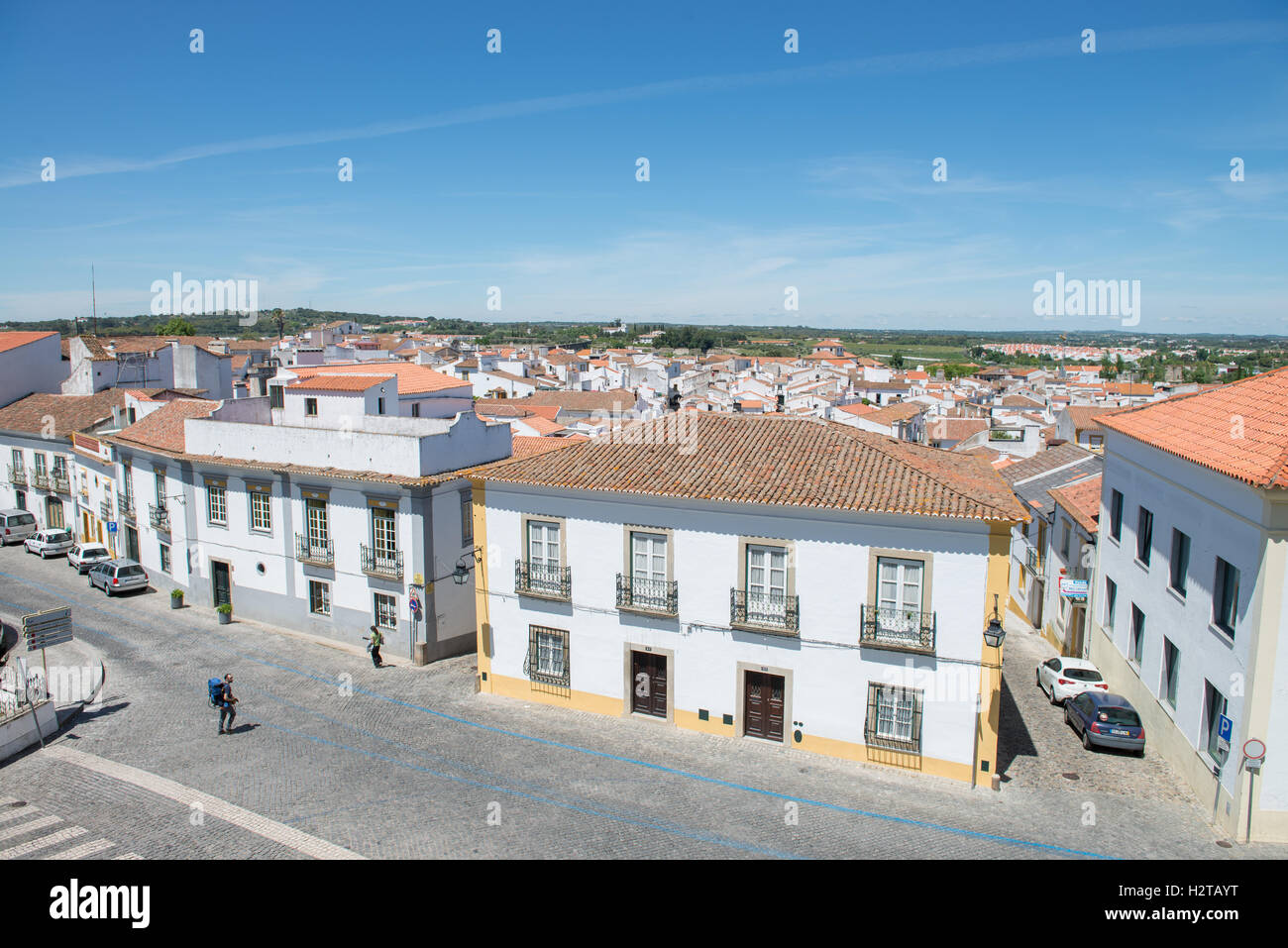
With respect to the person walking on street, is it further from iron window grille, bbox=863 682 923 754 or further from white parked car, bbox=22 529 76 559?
white parked car, bbox=22 529 76 559

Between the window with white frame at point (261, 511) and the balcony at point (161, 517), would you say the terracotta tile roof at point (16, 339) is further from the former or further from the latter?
the window with white frame at point (261, 511)

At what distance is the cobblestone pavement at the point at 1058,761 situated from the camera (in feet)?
64.7

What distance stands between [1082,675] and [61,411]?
48.6 meters

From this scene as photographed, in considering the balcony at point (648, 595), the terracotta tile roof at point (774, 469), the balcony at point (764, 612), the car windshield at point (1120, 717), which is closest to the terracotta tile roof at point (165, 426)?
the terracotta tile roof at point (774, 469)

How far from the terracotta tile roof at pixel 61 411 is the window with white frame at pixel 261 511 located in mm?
17017

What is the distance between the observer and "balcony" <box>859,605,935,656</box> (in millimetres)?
19172

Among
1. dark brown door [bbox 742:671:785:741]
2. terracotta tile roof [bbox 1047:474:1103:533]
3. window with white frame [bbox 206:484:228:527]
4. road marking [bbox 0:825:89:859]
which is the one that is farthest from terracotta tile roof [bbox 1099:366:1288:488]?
window with white frame [bbox 206:484:228:527]

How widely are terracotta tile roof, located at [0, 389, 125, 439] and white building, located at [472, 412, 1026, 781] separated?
98.0 ft

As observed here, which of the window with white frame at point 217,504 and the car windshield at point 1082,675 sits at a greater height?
the window with white frame at point 217,504

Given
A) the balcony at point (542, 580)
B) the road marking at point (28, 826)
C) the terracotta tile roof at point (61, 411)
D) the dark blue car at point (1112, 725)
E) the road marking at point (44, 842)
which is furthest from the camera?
the terracotta tile roof at point (61, 411)

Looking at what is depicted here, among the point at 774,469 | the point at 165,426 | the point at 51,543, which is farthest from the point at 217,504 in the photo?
the point at 774,469

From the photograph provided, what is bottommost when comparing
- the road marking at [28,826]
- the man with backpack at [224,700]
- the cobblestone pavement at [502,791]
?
the cobblestone pavement at [502,791]

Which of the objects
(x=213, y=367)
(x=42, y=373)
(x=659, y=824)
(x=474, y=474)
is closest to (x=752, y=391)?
(x=213, y=367)

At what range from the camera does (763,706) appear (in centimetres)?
2136
